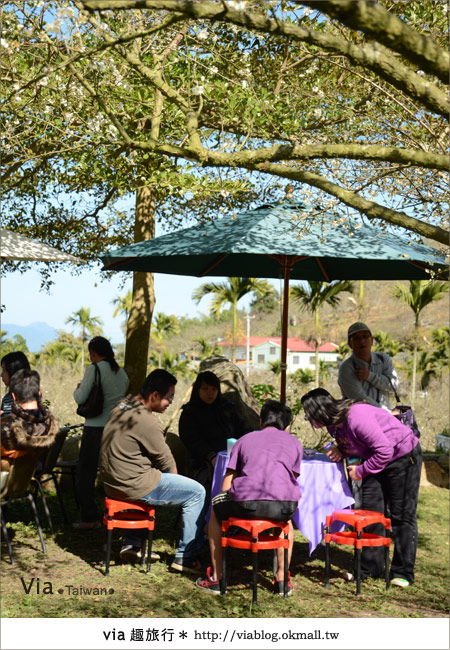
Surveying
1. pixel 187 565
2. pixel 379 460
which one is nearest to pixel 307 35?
pixel 379 460

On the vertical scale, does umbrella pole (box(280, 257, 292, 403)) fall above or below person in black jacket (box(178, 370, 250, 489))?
above

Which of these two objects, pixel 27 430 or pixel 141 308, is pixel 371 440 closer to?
pixel 27 430

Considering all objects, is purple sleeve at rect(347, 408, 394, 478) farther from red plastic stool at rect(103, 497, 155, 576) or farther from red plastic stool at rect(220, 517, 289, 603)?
red plastic stool at rect(103, 497, 155, 576)

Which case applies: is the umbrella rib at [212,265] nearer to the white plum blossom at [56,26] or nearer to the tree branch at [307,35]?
the white plum blossom at [56,26]

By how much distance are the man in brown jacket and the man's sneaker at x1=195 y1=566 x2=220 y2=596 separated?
273 mm

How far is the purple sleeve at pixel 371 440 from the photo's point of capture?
4828 mm

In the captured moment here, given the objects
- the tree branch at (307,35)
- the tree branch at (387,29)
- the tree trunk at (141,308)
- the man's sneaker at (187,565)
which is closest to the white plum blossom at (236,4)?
the tree branch at (307,35)

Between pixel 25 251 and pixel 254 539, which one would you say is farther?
pixel 25 251

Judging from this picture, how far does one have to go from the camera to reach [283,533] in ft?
14.9

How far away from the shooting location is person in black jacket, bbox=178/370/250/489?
5.73 metres

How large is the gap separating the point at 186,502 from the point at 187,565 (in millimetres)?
438

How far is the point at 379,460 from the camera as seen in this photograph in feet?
16.0

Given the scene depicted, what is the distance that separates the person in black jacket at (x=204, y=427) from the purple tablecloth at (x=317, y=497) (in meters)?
0.98

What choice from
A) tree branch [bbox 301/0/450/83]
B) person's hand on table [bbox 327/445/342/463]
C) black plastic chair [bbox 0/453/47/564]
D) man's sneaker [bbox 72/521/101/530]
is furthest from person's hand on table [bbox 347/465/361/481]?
tree branch [bbox 301/0/450/83]
